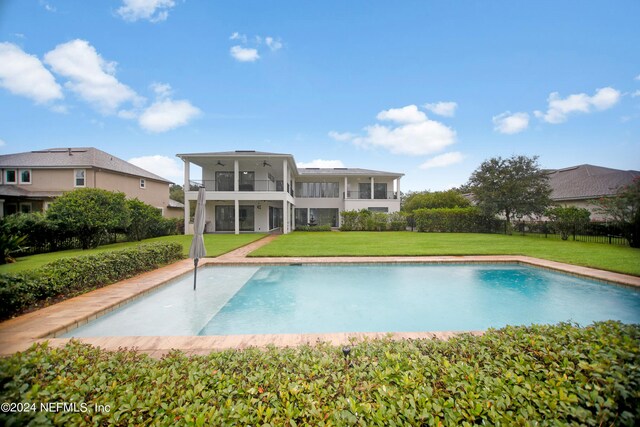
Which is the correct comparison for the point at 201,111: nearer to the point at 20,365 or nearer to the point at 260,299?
the point at 260,299

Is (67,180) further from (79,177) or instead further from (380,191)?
(380,191)

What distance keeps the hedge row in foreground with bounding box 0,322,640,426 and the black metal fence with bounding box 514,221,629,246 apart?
19.3 meters

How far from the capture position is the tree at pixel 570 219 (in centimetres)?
1670

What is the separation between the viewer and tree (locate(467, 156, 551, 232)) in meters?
20.7

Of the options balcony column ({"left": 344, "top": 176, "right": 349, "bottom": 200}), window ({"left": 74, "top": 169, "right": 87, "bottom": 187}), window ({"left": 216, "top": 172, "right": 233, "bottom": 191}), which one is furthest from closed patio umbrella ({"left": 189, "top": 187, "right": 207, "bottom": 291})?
balcony column ({"left": 344, "top": 176, "right": 349, "bottom": 200})

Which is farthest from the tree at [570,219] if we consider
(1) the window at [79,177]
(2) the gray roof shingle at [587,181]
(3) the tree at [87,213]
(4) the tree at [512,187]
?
(1) the window at [79,177]

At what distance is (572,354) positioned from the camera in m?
2.13

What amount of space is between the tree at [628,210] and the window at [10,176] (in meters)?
39.7

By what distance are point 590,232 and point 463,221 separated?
7742 mm

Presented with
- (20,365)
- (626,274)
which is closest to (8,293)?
(20,365)

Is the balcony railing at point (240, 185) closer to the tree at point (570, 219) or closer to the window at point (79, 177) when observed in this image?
the window at point (79, 177)

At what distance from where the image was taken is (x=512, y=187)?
21.1 metres

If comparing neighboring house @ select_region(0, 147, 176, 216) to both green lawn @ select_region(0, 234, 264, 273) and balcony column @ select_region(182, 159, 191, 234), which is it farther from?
green lawn @ select_region(0, 234, 264, 273)

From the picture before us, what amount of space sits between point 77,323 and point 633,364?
6822 mm
